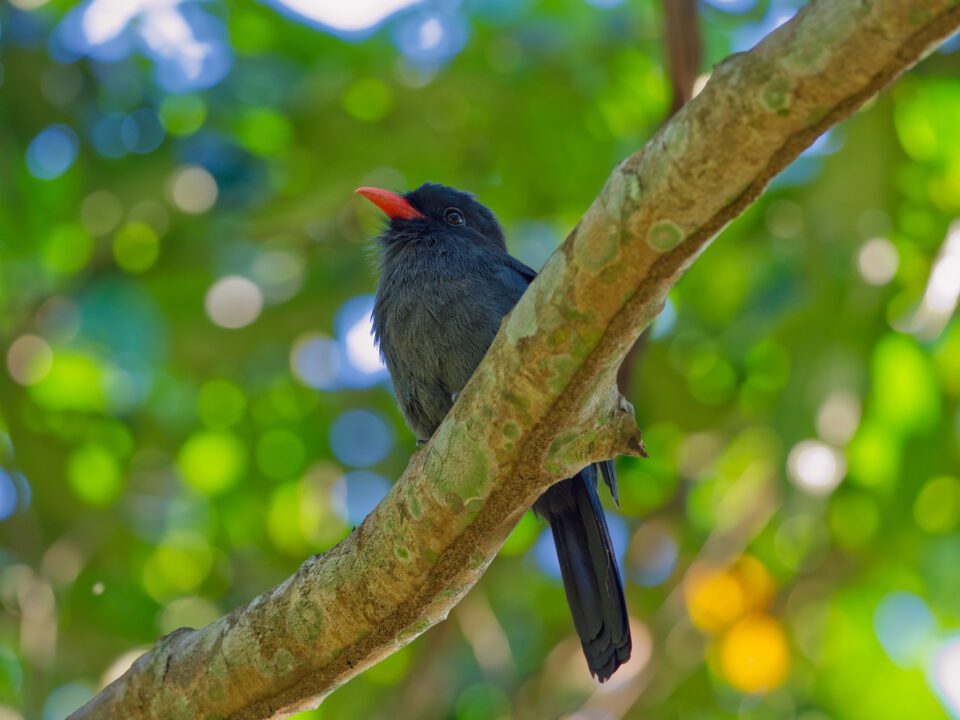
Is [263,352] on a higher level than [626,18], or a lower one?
lower

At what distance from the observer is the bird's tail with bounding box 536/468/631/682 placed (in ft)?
13.5

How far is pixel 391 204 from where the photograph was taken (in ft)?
17.1

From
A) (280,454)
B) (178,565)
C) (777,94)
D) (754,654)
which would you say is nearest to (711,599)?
(754,654)

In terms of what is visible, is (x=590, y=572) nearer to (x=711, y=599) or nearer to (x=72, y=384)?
(x=711, y=599)

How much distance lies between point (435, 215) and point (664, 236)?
9.54ft

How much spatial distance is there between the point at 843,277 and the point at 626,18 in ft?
5.86

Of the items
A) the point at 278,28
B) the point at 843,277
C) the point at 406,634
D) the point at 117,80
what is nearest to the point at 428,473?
the point at 406,634

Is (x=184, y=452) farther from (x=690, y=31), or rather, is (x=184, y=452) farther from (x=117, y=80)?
(x=690, y=31)

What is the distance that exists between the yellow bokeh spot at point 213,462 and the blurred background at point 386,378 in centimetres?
2

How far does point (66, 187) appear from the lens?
645cm

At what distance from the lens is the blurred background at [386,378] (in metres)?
5.39

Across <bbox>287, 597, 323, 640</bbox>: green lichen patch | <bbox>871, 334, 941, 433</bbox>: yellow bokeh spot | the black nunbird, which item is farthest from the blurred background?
<bbox>287, 597, 323, 640</bbox>: green lichen patch

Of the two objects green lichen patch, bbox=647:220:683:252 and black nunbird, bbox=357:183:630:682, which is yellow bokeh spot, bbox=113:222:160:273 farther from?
green lichen patch, bbox=647:220:683:252

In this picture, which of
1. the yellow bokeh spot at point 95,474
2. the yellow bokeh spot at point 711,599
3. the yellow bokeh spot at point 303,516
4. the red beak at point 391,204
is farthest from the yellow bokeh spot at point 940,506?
the yellow bokeh spot at point 95,474
